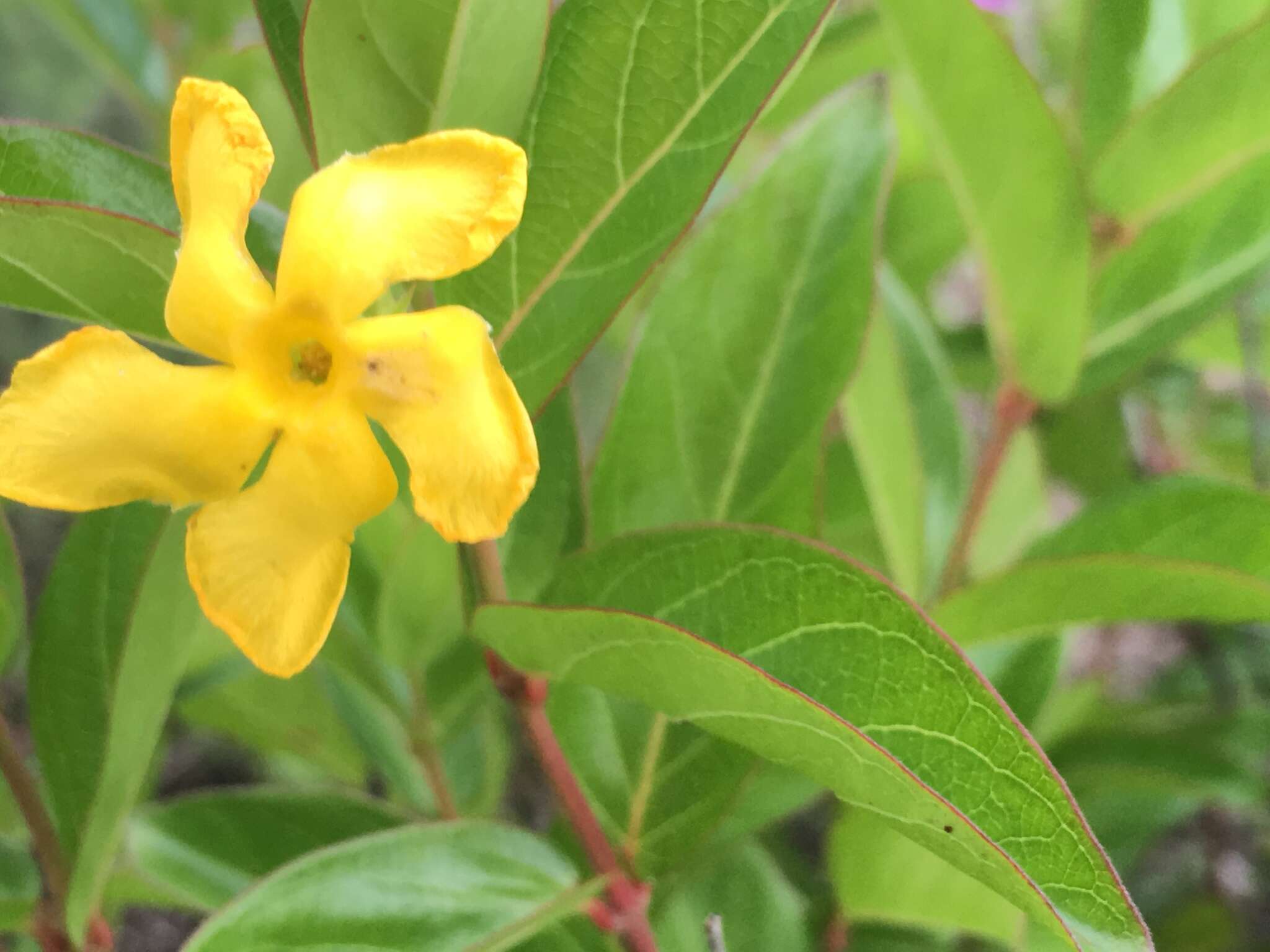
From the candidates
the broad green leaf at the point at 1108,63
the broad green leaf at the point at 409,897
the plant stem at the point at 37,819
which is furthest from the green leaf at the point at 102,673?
the broad green leaf at the point at 1108,63

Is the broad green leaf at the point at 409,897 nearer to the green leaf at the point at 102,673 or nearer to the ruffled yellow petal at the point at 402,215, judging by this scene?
the green leaf at the point at 102,673

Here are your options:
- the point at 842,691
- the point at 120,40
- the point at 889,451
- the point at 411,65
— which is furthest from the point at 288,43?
the point at 120,40

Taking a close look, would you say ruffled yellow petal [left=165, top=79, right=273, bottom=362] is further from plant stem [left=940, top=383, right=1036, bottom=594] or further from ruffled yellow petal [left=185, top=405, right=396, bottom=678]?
plant stem [left=940, top=383, right=1036, bottom=594]

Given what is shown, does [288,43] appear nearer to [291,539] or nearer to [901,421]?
[291,539]

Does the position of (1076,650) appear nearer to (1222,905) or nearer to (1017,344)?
(1222,905)

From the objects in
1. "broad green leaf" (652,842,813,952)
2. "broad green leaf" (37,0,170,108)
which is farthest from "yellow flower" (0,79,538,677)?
"broad green leaf" (37,0,170,108)

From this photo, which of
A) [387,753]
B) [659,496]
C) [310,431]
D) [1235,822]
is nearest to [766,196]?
[659,496]
